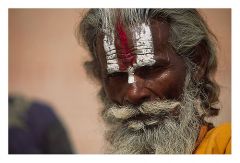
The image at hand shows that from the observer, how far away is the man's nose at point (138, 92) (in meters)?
1.69

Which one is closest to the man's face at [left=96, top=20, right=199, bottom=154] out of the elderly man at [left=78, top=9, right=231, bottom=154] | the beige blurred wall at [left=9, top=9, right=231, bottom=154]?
the elderly man at [left=78, top=9, right=231, bottom=154]

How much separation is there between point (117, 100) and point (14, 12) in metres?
0.56

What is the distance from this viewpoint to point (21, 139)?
177 centimetres

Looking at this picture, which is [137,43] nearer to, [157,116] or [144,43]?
[144,43]

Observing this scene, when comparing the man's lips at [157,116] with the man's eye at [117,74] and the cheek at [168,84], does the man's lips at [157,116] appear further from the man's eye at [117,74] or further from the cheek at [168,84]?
the man's eye at [117,74]

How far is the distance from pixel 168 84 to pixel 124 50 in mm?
218

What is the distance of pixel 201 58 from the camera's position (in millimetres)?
1706

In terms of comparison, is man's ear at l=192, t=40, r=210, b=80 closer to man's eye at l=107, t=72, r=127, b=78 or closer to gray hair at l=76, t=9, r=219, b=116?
gray hair at l=76, t=9, r=219, b=116

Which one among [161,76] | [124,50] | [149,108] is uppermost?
[124,50]

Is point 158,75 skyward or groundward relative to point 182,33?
groundward

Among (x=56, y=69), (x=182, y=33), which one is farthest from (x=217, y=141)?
(x=56, y=69)

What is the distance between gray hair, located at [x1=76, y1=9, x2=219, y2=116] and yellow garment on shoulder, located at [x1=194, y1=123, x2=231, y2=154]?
0.08 meters

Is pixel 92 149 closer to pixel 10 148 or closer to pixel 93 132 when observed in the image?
pixel 93 132
